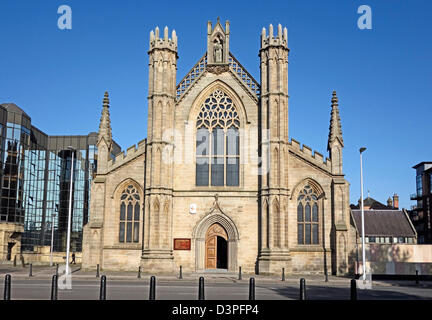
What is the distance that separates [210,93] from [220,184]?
23.3 feet

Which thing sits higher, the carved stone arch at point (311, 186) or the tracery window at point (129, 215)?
the carved stone arch at point (311, 186)

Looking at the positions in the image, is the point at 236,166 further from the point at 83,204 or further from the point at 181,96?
the point at 83,204

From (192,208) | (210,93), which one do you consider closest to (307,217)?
(192,208)

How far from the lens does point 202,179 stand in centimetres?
3678

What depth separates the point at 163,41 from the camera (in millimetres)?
37531

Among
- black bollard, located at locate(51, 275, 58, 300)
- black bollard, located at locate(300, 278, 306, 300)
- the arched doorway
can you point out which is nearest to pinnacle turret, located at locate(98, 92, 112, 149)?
the arched doorway

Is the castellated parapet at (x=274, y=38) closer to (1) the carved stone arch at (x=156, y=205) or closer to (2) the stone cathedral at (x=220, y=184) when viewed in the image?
(2) the stone cathedral at (x=220, y=184)

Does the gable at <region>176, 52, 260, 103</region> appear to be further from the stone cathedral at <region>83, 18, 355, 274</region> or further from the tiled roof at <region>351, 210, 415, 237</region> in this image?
the tiled roof at <region>351, 210, 415, 237</region>

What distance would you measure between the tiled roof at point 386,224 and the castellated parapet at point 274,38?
25.0 m

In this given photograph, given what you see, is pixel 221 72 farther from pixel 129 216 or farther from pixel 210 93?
pixel 129 216

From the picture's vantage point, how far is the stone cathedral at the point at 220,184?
3481cm

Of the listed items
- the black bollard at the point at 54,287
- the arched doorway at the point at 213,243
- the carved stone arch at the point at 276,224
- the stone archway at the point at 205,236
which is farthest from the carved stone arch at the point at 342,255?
the black bollard at the point at 54,287

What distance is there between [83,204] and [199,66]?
43654 mm

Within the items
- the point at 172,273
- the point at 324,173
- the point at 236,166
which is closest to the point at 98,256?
the point at 172,273
